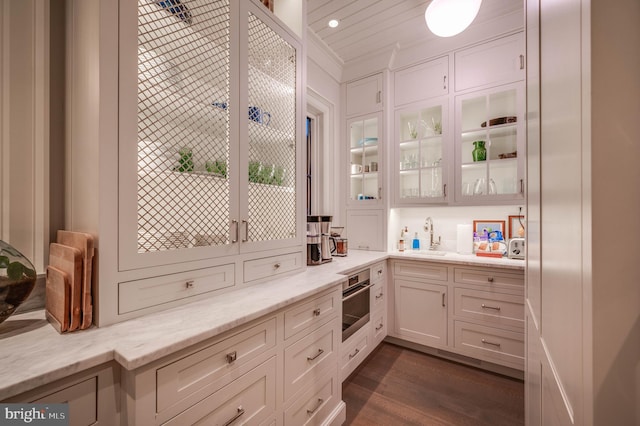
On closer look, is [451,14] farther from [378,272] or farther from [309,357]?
[309,357]

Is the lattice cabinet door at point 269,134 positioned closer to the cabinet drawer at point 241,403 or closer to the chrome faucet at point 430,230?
the cabinet drawer at point 241,403

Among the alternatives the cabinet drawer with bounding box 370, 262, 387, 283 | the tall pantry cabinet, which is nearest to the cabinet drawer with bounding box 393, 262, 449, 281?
the cabinet drawer with bounding box 370, 262, 387, 283

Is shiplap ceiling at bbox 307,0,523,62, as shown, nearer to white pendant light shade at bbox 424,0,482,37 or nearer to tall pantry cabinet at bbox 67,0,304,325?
white pendant light shade at bbox 424,0,482,37

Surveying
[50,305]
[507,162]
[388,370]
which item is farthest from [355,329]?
[507,162]

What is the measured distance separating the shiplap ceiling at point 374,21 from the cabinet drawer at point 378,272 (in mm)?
2277

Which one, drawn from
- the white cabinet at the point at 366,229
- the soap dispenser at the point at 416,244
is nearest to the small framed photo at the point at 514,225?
the soap dispenser at the point at 416,244

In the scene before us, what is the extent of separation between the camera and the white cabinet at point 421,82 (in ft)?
8.77

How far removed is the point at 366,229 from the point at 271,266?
1.63m

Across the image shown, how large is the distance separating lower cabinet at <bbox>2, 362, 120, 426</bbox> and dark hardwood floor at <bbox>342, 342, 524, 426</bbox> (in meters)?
1.46

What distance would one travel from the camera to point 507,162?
2432mm

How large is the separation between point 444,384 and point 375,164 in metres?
2.16

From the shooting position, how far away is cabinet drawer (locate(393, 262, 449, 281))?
8.04 feet

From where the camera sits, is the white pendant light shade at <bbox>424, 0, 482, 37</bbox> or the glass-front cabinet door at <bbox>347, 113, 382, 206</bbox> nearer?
the white pendant light shade at <bbox>424, 0, 482, 37</bbox>

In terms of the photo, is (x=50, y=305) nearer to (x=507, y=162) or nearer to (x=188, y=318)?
(x=188, y=318)
